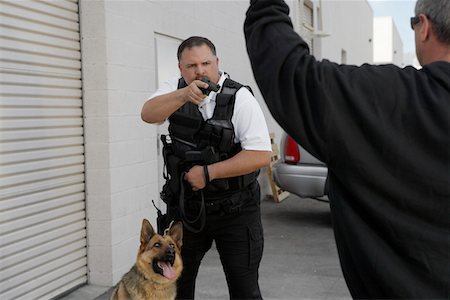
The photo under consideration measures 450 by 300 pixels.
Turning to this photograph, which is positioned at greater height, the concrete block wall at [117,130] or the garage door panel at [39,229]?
the concrete block wall at [117,130]

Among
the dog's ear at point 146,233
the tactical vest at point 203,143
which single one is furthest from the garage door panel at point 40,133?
the tactical vest at point 203,143

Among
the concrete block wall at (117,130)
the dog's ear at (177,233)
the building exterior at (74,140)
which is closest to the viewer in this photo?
the dog's ear at (177,233)

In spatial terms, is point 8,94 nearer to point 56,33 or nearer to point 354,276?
point 56,33

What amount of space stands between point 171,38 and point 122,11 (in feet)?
4.02

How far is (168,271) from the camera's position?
3182 millimetres

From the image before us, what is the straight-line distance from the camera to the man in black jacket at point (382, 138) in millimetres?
1332

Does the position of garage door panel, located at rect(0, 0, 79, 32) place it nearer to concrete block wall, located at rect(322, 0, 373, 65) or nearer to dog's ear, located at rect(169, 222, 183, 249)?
dog's ear, located at rect(169, 222, 183, 249)

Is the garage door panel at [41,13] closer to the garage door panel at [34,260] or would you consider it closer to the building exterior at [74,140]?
the building exterior at [74,140]

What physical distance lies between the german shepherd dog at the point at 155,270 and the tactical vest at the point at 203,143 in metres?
0.31

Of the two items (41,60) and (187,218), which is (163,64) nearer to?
(41,60)

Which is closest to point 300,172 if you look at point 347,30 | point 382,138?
point 382,138

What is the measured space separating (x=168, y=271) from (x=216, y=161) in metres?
0.77

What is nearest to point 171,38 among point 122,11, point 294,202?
point 122,11

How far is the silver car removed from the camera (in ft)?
24.9
